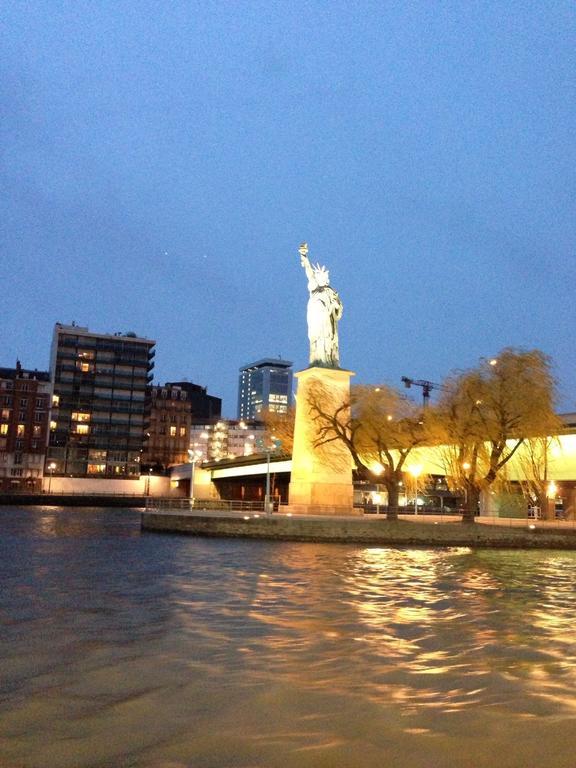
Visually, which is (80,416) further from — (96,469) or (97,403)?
(96,469)

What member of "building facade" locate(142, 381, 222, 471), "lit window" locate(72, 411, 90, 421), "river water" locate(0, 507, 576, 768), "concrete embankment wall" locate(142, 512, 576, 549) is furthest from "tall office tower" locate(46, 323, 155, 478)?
"river water" locate(0, 507, 576, 768)

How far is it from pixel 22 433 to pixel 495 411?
103139 millimetres

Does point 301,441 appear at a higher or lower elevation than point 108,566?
higher

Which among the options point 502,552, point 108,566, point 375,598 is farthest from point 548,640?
point 502,552

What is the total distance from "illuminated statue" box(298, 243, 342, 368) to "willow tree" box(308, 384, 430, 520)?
2724 millimetres

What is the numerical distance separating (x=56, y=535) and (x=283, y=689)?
37.5m

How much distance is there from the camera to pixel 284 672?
35.0 ft

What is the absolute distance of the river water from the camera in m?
7.46

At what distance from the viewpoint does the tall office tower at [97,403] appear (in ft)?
463

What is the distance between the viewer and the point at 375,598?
1908 centimetres

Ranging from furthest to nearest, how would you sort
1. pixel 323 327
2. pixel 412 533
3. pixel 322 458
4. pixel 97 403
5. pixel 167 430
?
pixel 167 430 → pixel 97 403 → pixel 323 327 → pixel 322 458 → pixel 412 533

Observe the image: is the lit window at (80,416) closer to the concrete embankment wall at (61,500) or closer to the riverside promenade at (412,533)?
the concrete embankment wall at (61,500)

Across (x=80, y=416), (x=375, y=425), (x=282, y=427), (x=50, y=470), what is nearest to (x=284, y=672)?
(x=375, y=425)

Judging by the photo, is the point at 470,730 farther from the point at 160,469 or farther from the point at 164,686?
the point at 160,469
